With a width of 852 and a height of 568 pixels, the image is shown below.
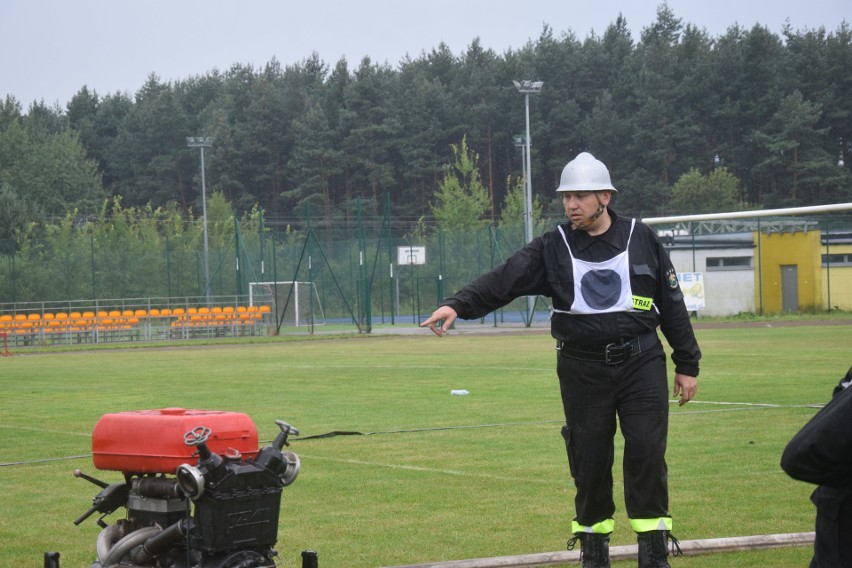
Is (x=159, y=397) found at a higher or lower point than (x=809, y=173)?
lower

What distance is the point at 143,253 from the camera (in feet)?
178

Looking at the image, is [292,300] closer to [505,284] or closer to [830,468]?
[505,284]

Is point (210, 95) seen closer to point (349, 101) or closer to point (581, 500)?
point (349, 101)

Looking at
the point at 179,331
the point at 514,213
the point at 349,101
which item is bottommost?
the point at 179,331

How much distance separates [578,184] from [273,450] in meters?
2.23

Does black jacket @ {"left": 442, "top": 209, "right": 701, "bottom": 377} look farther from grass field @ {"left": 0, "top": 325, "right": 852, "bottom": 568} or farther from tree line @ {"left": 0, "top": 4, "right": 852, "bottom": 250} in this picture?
tree line @ {"left": 0, "top": 4, "right": 852, "bottom": 250}

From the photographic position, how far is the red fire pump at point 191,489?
5430 millimetres

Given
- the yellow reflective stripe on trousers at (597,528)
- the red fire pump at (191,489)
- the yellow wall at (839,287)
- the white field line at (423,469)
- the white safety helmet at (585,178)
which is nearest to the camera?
the red fire pump at (191,489)

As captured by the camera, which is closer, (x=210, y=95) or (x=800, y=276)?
(x=800, y=276)

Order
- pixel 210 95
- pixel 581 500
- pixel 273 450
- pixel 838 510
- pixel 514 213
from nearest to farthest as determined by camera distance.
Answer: pixel 838 510
pixel 273 450
pixel 581 500
pixel 514 213
pixel 210 95

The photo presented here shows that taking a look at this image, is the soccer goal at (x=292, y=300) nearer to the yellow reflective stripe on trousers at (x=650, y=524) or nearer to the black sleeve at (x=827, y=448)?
the yellow reflective stripe on trousers at (x=650, y=524)

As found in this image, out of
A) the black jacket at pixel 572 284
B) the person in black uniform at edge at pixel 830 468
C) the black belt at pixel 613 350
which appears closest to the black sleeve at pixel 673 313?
the black jacket at pixel 572 284

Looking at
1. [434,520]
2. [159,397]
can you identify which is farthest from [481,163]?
[434,520]

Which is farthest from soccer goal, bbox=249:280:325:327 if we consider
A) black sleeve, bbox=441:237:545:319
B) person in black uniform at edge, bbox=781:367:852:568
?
person in black uniform at edge, bbox=781:367:852:568
